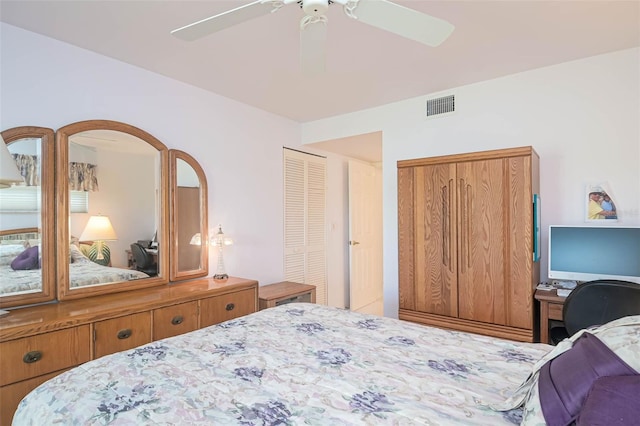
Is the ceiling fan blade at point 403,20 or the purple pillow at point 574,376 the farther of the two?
the ceiling fan blade at point 403,20

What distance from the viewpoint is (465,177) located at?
255cm

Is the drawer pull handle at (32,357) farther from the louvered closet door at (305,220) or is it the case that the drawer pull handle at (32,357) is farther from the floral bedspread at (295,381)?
the louvered closet door at (305,220)

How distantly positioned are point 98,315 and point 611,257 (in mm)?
3299

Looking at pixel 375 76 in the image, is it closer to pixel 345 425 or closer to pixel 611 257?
pixel 611 257

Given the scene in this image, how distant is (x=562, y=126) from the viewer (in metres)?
→ 2.62

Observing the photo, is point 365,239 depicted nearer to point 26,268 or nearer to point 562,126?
point 562,126

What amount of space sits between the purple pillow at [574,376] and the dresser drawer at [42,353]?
218 centimetres

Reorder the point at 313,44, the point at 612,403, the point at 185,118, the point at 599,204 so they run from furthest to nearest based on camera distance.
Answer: the point at 185,118 < the point at 599,204 < the point at 313,44 < the point at 612,403

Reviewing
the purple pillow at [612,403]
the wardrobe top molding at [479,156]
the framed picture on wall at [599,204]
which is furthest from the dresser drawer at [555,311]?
the purple pillow at [612,403]

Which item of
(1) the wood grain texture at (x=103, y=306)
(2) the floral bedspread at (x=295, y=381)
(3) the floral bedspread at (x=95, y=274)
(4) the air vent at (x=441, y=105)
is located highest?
(4) the air vent at (x=441, y=105)

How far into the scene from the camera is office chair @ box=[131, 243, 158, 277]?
8.49 ft

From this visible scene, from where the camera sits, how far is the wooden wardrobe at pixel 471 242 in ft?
7.64

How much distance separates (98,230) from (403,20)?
2.38m

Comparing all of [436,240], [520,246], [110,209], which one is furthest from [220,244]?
[520,246]
